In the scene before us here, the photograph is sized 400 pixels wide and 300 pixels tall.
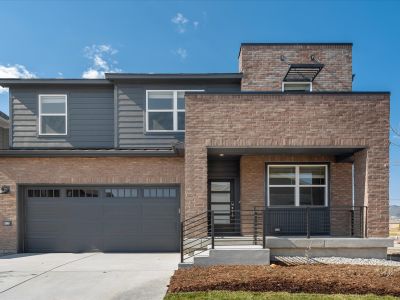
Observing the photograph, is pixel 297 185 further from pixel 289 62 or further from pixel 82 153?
pixel 82 153

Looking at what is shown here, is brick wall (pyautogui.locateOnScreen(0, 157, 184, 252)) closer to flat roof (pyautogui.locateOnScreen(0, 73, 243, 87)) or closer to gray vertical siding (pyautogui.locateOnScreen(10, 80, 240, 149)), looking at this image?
gray vertical siding (pyautogui.locateOnScreen(10, 80, 240, 149))

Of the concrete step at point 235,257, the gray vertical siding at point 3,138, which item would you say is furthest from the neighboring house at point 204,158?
the gray vertical siding at point 3,138

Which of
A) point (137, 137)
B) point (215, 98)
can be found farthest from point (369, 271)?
point (137, 137)

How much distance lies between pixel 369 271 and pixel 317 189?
3.89 meters

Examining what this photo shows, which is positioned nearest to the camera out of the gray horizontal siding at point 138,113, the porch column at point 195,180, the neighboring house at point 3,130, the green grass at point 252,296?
the green grass at point 252,296

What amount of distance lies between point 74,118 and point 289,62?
363 inches

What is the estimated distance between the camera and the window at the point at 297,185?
10683 mm

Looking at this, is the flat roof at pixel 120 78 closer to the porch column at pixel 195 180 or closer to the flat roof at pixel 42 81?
the flat roof at pixel 42 81

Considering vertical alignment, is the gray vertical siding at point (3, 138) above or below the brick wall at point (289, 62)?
below

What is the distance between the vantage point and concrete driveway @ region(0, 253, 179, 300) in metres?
6.36

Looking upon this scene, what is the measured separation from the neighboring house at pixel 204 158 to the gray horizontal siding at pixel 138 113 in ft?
0.14

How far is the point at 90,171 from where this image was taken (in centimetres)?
1073

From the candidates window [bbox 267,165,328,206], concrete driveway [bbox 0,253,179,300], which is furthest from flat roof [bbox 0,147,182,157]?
window [bbox 267,165,328,206]

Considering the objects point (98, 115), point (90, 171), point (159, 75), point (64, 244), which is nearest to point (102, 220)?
point (64, 244)
